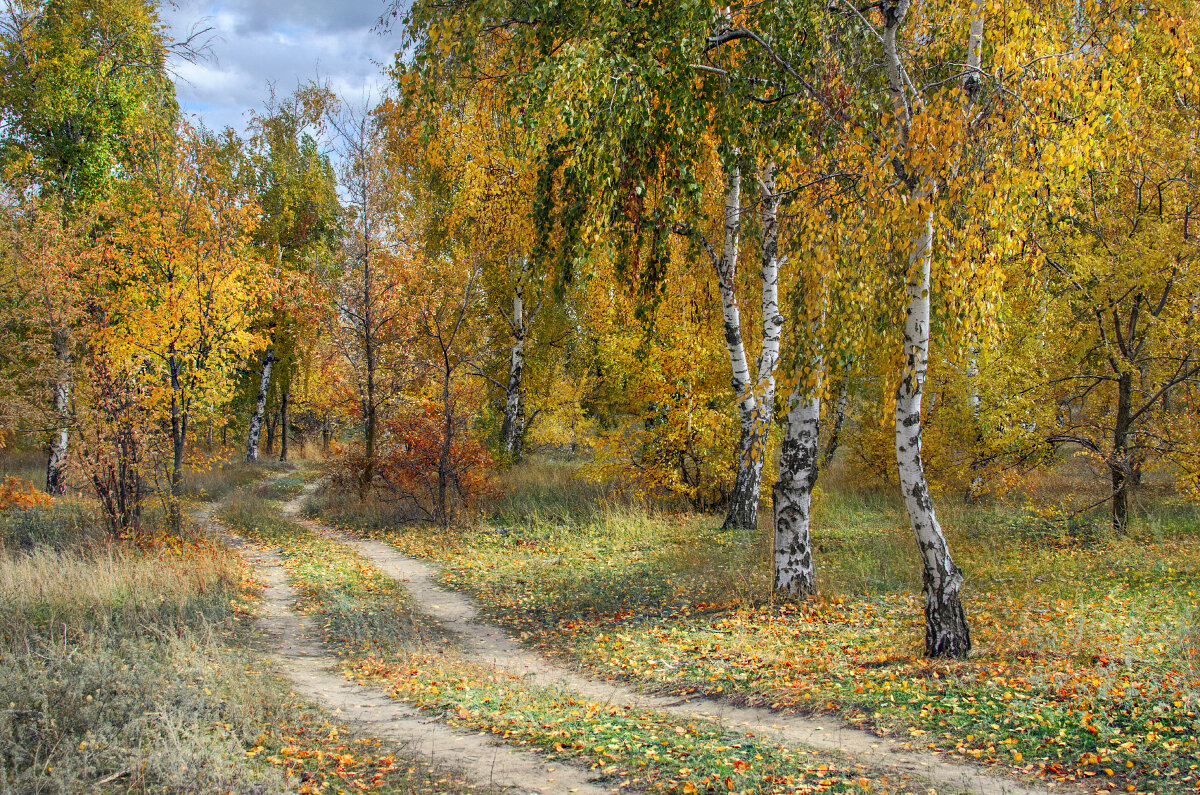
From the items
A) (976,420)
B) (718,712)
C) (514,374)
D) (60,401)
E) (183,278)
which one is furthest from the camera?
(514,374)

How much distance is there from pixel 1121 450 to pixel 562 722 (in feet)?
32.6

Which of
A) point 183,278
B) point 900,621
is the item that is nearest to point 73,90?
point 183,278

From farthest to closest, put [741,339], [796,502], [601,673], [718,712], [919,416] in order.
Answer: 1. [741,339]
2. [796,502]
3. [601,673]
4. [919,416]
5. [718,712]

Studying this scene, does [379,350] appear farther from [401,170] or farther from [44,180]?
[44,180]

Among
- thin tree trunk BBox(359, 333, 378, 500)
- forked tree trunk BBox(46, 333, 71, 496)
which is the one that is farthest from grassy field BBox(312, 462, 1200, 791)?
forked tree trunk BBox(46, 333, 71, 496)

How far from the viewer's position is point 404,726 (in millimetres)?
5090

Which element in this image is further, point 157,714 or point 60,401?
point 60,401

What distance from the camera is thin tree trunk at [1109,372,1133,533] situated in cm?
1061

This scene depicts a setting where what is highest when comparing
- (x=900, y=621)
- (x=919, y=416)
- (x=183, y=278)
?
(x=183, y=278)

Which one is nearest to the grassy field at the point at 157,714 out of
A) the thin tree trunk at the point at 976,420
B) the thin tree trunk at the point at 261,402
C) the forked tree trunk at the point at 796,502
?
the forked tree trunk at the point at 796,502

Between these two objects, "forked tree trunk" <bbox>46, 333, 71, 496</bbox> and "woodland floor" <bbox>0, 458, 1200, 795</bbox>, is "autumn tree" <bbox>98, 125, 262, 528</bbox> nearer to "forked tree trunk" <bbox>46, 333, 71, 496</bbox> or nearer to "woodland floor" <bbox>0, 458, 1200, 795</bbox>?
"forked tree trunk" <bbox>46, 333, 71, 496</bbox>

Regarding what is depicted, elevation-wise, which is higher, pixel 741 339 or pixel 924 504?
pixel 741 339

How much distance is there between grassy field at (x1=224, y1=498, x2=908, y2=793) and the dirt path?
0.23m

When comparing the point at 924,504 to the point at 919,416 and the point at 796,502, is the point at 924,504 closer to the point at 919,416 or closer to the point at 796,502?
the point at 919,416
